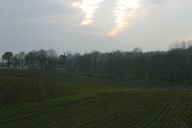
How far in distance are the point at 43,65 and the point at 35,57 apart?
688 centimetres

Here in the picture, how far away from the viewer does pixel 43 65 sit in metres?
176

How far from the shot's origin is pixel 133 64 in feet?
521

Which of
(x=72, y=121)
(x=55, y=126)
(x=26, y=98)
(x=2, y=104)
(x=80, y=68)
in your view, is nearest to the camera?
(x=55, y=126)

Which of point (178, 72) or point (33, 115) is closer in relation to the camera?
point (33, 115)

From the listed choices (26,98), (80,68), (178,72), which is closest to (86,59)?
(80,68)

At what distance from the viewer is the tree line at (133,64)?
461 ft

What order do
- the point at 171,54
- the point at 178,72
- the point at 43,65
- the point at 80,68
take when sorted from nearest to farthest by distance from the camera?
1. the point at 178,72
2. the point at 171,54
3. the point at 43,65
4. the point at 80,68

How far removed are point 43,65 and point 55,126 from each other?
156006 millimetres

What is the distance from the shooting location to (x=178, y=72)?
453ft

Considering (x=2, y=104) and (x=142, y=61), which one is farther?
(x=142, y=61)

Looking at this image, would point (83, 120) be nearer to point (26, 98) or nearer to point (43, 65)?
point (26, 98)

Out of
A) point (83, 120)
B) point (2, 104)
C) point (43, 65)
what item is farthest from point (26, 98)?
point (43, 65)

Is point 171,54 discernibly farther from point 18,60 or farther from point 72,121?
point 72,121

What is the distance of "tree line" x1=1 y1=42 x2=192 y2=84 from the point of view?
140 m
